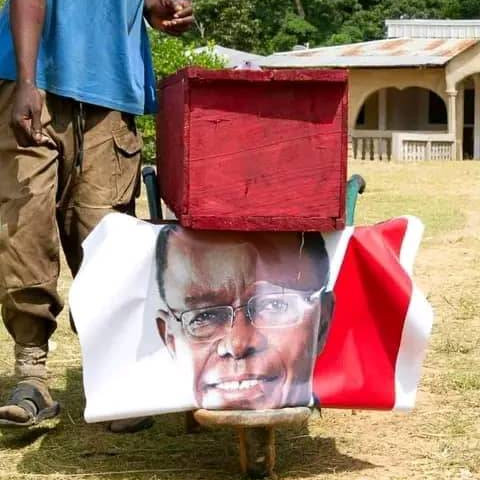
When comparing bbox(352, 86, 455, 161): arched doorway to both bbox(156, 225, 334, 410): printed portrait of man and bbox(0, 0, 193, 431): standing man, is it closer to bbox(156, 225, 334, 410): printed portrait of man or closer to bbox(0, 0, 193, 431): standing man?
bbox(0, 0, 193, 431): standing man

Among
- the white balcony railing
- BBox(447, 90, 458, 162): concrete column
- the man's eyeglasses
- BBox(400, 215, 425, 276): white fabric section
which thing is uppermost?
BBox(400, 215, 425, 276): white fabric section

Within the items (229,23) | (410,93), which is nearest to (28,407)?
(410,93)

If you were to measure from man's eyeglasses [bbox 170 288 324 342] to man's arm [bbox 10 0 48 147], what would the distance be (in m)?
0.80

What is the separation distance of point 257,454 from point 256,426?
0.22 m

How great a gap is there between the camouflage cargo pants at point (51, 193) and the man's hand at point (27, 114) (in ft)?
0.50

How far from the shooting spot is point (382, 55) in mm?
25453

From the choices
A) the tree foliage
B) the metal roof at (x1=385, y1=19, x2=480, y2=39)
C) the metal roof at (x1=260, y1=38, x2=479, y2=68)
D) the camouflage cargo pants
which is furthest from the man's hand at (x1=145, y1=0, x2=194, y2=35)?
the tree foliage

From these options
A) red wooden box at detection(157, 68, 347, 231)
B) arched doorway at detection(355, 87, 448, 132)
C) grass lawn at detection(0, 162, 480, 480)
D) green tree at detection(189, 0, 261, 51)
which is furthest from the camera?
green tree at detection(189, 0, 261, 51)

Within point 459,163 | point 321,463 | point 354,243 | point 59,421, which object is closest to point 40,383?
point 59,421

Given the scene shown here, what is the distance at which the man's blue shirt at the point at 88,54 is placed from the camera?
3.94 metres

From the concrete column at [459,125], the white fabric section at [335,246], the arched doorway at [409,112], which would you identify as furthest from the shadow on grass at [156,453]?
the arched doorway at [409,112]

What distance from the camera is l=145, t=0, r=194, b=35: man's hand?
4.30 meters

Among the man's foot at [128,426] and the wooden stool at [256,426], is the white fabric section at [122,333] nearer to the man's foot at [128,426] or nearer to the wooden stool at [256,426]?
the wooden stool at [256,426]

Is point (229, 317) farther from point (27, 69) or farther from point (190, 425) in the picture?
point (27, 69)
